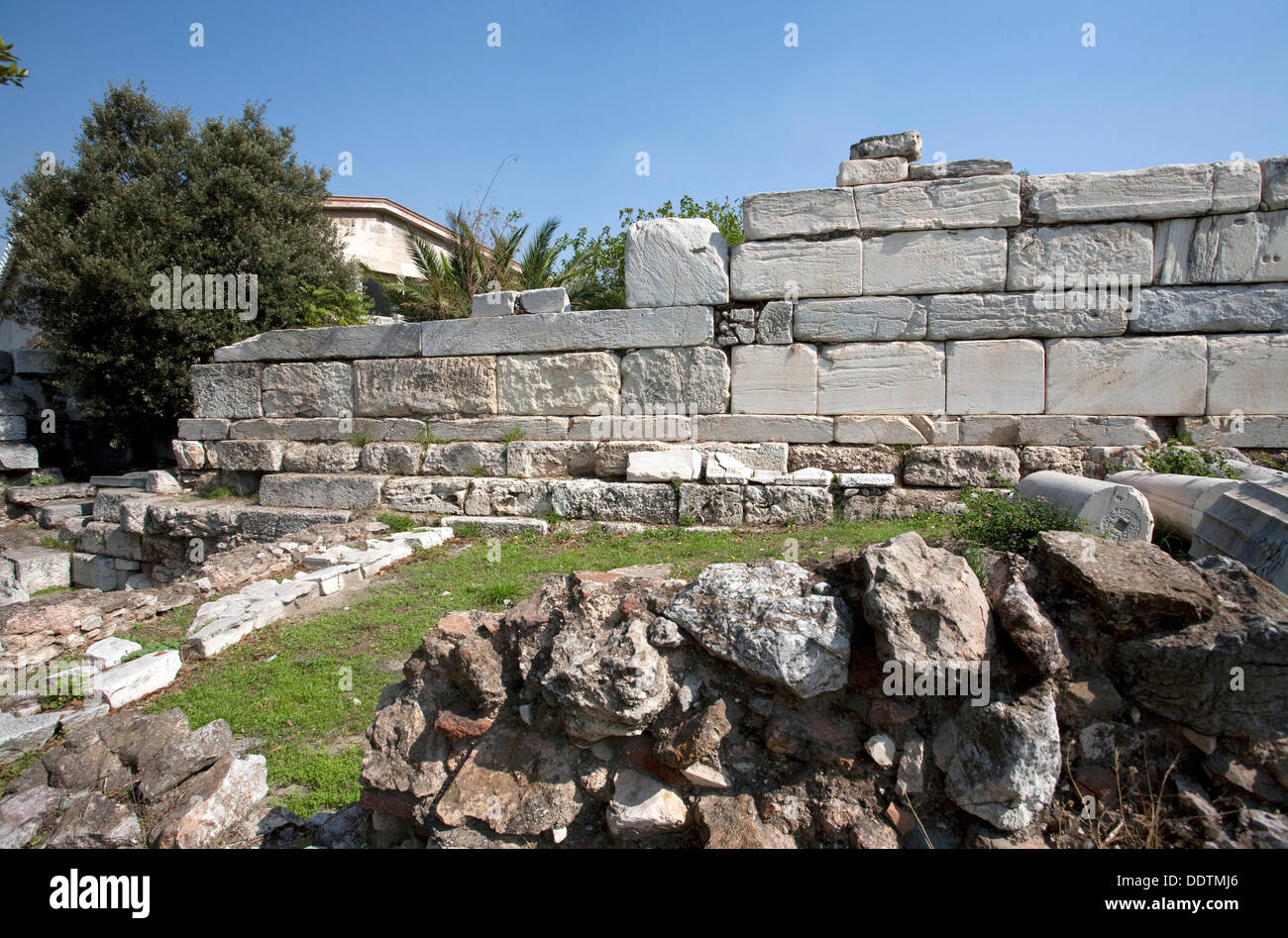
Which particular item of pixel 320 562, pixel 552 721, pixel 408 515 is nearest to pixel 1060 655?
pixel 552 721

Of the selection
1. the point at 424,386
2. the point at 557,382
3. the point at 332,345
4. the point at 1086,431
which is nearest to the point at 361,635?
the point at 557,382

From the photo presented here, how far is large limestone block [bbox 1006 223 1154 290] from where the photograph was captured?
Answer: 23.9 feet

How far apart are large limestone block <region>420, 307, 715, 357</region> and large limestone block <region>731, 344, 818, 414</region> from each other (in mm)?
592

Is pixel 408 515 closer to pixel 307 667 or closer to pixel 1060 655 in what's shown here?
pixel 307 667

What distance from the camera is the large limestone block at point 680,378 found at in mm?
8305

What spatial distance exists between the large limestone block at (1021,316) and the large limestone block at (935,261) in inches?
6.6

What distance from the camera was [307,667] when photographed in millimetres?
5008

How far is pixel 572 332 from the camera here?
344 inches

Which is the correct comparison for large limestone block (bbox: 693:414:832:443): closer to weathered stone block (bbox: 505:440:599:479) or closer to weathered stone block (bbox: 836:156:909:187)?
weathered stone block (bbox: 505:440:599:479)

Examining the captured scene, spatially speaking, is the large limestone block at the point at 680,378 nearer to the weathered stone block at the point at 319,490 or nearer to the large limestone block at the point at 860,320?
the large limestone block at the point at 860,320

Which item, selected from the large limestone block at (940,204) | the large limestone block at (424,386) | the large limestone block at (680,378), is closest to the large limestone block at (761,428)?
the large limestone block at (680,378)

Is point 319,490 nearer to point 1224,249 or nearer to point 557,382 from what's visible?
point 557,382

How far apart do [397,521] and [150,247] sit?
7.89 metres
